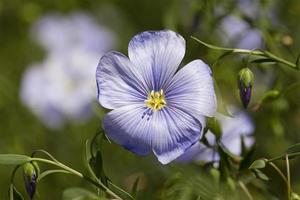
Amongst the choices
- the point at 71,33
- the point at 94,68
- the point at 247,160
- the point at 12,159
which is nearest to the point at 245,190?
the point at 247,160

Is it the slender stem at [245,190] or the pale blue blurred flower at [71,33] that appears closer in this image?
the slender stem at [245,190]

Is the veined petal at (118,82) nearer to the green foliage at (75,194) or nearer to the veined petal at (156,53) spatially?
the veined petal at (156,53)

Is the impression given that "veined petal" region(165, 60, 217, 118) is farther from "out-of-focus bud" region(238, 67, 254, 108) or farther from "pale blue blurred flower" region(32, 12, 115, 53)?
"pale blue blurred flower" region(32, 12, 115, 53)

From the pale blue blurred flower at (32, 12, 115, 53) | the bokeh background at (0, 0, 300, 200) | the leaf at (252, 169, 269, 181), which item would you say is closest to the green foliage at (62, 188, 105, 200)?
the bokeh background at (0, 0, 300, 200)

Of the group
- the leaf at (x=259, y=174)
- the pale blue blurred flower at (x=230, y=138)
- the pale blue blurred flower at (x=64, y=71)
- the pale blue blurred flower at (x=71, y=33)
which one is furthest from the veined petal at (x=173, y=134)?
the pale blue blurred flower at (x=71, y=33)

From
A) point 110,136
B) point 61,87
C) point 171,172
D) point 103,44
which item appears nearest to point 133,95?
point 110,136

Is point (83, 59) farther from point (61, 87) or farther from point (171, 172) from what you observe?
point (171, 172)
